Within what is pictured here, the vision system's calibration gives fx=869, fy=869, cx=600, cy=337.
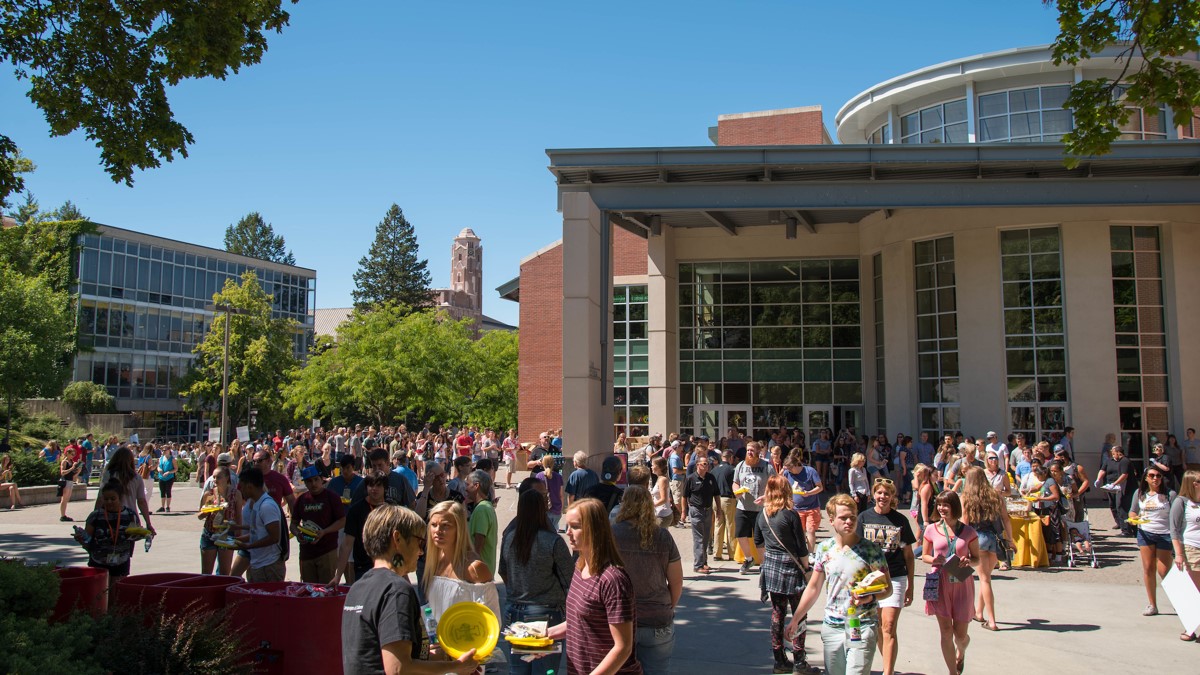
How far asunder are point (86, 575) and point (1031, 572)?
40.0 ft

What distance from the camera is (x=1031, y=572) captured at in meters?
12.9

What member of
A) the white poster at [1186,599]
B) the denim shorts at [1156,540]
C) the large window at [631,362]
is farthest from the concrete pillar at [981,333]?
the white poster at [1186,599]

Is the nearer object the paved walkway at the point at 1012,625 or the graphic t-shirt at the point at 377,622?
the graphic t-shirt at the point at 377,622

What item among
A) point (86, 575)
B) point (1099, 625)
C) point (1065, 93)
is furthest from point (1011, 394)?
point (86, 575)

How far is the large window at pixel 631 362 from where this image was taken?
31172 millimetres

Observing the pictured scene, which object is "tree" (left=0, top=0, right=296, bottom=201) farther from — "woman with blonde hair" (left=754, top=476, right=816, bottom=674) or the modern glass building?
the modern glass building

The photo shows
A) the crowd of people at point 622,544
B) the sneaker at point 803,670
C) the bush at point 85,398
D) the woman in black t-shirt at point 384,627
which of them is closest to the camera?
the woman in black t-shirt at point 384,627

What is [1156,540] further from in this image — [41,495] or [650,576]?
[41,495]

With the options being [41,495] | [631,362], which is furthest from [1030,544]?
[41,495]

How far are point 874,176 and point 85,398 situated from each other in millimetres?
42731

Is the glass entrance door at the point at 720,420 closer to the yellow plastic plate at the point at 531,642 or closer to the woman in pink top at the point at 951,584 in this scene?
the woman in pink top at the point at 951,584

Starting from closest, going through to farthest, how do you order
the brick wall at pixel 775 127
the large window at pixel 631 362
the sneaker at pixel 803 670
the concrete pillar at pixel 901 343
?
the sneaker at pixel 803 670 → the concrete pillar at pixel 901 343 → the large window at pixel 631 362 → the brick wall at pixel 775 127

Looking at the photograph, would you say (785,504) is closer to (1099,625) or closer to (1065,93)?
(1099,625)

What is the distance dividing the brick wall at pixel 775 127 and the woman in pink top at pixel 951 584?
2652 cm
